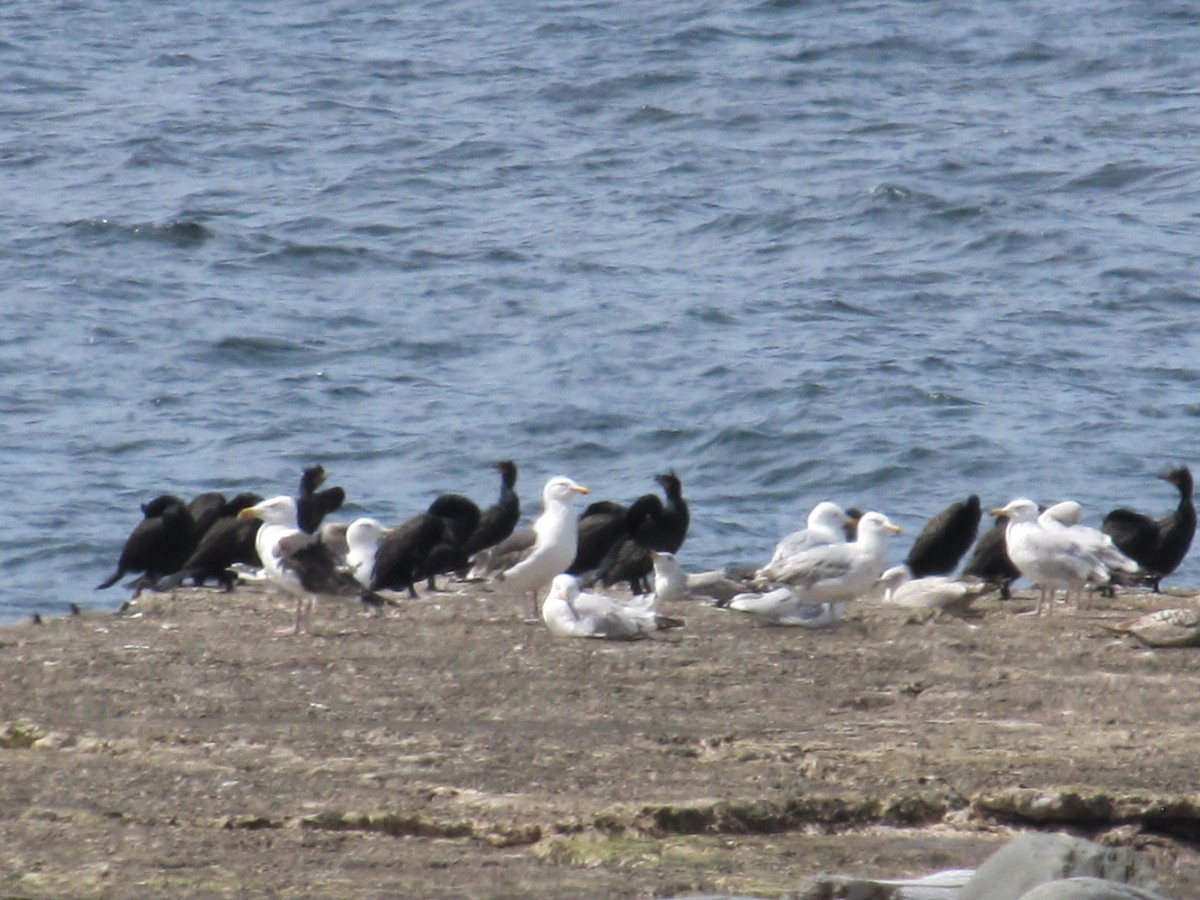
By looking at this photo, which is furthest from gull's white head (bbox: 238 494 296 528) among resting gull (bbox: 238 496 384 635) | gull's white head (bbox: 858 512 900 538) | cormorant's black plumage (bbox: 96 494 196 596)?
gull's white head (bbox: 858 512 900 538)

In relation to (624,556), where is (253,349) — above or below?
below

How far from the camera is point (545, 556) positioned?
39.7 feet

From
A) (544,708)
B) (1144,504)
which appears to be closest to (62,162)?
(1144,504)

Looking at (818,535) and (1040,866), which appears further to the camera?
(818,535)

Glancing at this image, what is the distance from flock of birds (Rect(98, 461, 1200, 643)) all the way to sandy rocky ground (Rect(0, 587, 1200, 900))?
0.46 metres

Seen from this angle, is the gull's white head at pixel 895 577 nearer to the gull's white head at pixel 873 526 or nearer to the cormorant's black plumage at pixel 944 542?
the cormorant's black plumage at pixel 944 542

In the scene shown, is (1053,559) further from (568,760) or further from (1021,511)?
(568,760)

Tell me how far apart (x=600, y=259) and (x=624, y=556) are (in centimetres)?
1586

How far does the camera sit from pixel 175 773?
7629 mm

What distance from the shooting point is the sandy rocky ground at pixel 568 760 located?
22.0 feet

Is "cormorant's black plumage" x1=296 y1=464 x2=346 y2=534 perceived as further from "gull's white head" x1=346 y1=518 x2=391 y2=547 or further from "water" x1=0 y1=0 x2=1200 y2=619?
"water" x1=0 y1=0 x2=1200 y2=619

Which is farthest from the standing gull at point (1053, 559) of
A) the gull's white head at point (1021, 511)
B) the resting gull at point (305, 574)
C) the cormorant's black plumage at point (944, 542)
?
the resting gull at point (305, 574)

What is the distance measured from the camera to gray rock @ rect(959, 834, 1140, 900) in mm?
6191

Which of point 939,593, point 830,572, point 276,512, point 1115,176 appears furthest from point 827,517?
point 1115,176
